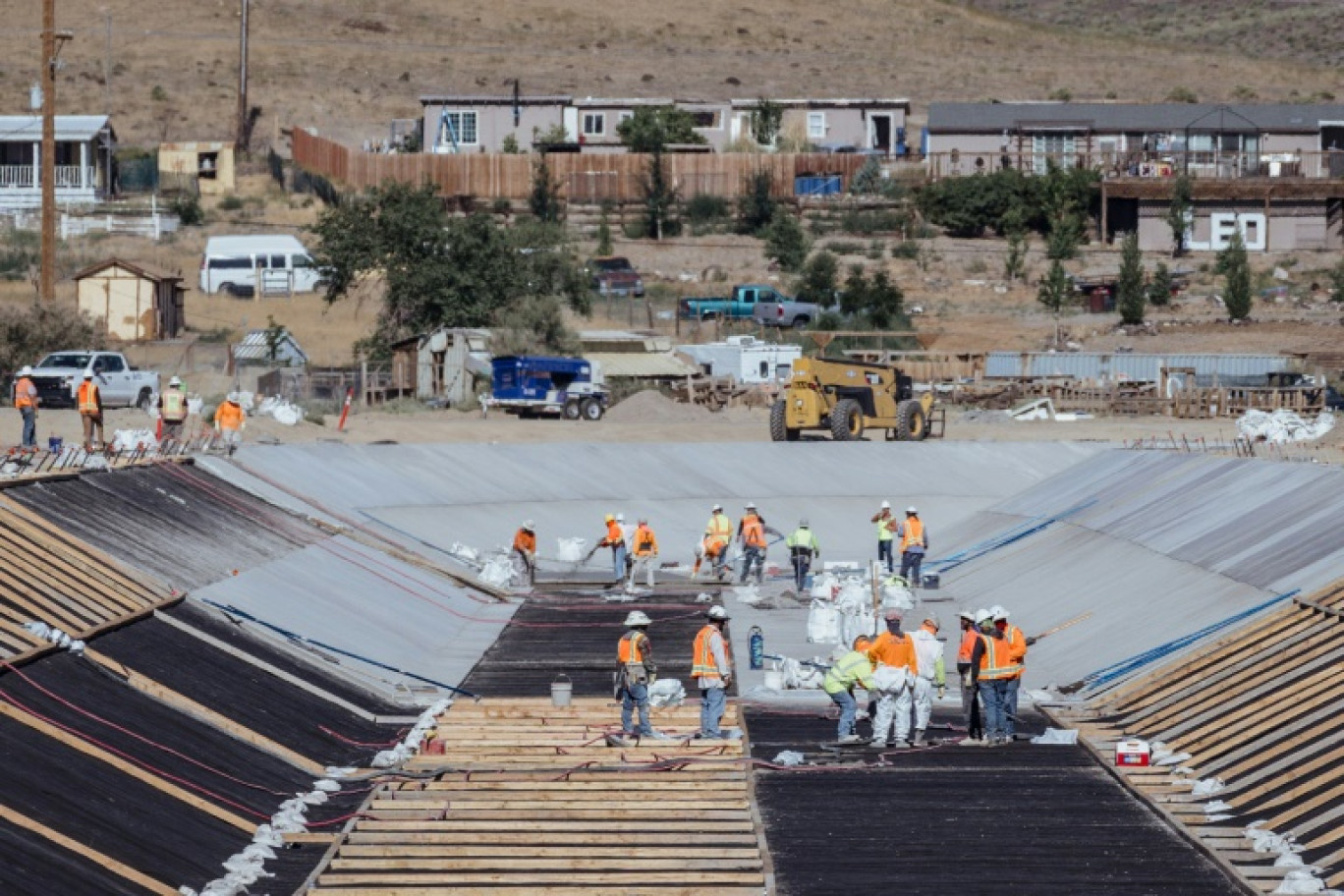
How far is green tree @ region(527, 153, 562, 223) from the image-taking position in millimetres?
86375

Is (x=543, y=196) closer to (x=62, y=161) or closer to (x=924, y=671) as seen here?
(x=62, y=161)

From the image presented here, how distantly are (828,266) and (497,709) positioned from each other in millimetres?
52304

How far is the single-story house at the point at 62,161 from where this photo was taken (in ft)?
284

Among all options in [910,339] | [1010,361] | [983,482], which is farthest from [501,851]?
[910,339]

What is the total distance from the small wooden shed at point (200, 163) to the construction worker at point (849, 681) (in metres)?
73.6

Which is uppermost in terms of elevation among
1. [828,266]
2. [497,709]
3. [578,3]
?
[578,3]

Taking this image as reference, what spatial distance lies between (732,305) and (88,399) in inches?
1415

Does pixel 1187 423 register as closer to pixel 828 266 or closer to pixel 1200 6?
pixel 828 266

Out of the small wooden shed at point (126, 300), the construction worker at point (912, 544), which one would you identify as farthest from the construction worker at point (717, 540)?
the small wooden shed at point (126, 300)

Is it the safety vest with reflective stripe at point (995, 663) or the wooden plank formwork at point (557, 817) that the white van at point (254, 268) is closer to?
the wooden plank formwork at point (557, 817)

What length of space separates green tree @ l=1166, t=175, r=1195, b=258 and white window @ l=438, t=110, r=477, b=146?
29.6 meters

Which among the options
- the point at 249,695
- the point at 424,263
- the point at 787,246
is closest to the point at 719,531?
the point at 249,695

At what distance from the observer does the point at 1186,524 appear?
3600 centimetres

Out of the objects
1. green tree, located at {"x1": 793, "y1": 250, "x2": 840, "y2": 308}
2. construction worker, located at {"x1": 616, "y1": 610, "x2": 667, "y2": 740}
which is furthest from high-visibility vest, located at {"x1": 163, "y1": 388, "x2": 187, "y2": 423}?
green tree, located at {"x1": 793, "y1": 250, "x2": 840, "y2": 308}
